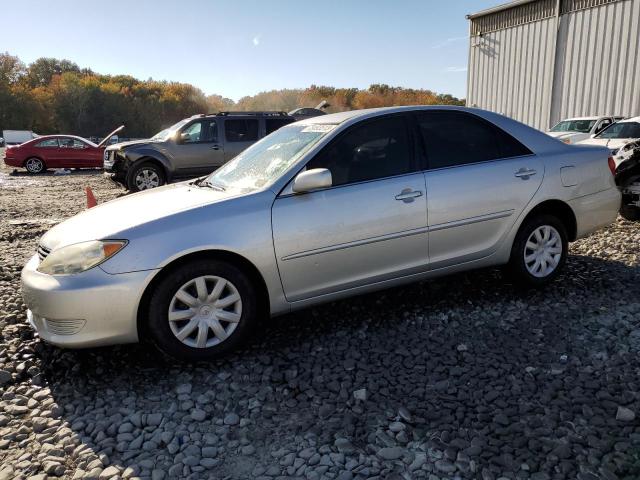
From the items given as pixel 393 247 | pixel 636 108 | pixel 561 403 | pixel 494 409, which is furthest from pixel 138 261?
pixel 636 108

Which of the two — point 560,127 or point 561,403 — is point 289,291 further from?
point 560,127

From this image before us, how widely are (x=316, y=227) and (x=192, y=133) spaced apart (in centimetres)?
864

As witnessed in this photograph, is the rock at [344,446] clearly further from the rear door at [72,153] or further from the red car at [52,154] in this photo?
the rear door at [72,153]

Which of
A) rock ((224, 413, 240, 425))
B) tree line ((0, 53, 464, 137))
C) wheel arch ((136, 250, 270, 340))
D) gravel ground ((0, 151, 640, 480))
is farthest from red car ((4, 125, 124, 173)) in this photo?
tree line ((0, 53, 464, 137))

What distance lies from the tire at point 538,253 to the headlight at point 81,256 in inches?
119

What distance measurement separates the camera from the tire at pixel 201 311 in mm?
3113

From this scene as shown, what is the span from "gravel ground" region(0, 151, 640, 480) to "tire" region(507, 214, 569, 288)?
0.17 m

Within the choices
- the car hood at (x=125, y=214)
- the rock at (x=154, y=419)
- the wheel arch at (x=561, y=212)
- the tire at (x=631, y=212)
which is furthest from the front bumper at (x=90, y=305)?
the tire at (x=631, y=212)

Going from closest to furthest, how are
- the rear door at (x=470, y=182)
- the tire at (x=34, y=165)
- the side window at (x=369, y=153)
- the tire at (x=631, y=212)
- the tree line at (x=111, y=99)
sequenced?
1. the side window at (x=369, y=153)
2. the rear door at (x=470, y=182)
3. the tire at (x=631, y=212)
4. the tire at (x=34, y=165)
5. the tree line at (x=111, y=99)

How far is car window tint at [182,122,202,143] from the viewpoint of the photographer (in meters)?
11.2

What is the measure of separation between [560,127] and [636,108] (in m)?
3.46

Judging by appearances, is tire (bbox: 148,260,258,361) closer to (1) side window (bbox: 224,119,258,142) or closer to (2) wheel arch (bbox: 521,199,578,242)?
(2) wheel arch (bbox: 521,199,578,242)

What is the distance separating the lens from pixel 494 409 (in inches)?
105

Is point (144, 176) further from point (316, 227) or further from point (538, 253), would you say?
point (538, 253)
